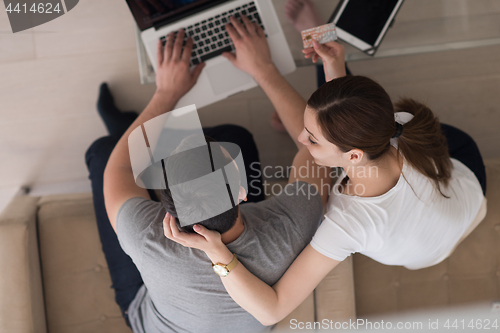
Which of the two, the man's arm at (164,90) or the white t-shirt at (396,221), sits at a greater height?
the man's arm at (164,90)

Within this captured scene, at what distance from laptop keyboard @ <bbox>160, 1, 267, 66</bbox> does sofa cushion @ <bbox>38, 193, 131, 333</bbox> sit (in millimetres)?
720

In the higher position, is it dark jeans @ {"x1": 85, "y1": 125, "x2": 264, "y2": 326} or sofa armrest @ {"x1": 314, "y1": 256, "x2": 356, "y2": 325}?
dark jeans @ {"x1": 85, "y1": 125, "x2": 264, "y2": 326}

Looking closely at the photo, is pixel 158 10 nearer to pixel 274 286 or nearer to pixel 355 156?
pixel 355 156

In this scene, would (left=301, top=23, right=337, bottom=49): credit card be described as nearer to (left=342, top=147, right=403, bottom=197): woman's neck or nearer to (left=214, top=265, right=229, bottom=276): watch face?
(left=342, top=147, right=403, bottom=197): woman's neck

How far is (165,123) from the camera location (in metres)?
1.23

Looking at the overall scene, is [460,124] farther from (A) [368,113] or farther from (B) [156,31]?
(B) [156,31]

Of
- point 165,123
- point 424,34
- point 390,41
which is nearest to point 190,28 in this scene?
point 165,123

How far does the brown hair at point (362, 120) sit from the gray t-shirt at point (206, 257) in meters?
0.26

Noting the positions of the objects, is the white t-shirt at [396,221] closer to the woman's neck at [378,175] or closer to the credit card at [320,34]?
the woman's neck at [378,175]

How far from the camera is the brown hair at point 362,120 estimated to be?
2.43 feet

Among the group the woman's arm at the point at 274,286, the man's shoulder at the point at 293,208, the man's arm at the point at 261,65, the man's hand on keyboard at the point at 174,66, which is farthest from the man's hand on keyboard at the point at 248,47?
the woman's arm at the point at 274,286

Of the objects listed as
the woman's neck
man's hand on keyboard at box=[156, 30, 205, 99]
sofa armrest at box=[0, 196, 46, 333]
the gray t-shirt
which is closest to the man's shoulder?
the gray t-shirt

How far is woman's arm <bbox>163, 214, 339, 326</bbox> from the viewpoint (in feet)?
2.72

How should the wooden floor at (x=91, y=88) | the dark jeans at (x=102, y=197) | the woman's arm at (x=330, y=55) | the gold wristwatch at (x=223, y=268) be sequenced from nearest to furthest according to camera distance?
the gold wristwatch at (x=223, y=268) → the woman's arm at (x=330, y=55) → the dark jeans at (x=102, y=197) → the wooden floor at (x=91, y=88)
